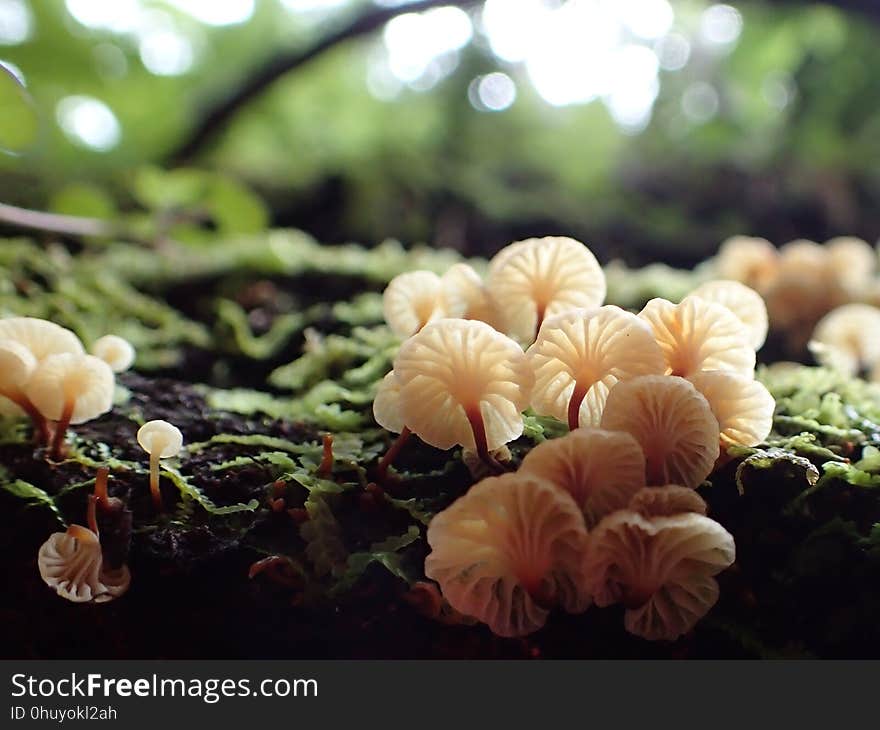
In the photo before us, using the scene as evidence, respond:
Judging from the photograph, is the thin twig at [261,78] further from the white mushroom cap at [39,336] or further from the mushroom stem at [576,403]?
the mushroom stem at [576,403]

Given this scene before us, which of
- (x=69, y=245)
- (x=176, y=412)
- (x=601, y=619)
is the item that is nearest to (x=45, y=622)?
(x=176, y=412)

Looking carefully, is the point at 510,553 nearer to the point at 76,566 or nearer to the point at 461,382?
the point at 461,382

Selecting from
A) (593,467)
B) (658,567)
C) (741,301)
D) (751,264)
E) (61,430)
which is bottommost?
(658,567)

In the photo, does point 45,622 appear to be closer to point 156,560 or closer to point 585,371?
point 156,560

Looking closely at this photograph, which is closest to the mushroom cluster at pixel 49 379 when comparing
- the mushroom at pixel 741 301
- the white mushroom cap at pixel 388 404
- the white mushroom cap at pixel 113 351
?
the white mushroom cap at pixel 113 351

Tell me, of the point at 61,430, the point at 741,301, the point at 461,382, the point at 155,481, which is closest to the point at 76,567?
the point at 155,481

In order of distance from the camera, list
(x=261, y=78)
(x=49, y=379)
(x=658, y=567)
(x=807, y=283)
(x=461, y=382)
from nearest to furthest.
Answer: (x=658, y=567) < (x=461, y=382) < (x=49, y=379) < (x=807, y=283) < (x=261, y=78)
